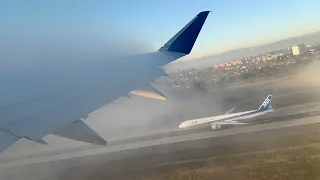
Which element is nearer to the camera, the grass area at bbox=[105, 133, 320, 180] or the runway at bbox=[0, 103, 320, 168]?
the grass area at bbox=[105, 133, 320, 180]

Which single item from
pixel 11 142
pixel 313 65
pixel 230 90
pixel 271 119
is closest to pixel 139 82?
pixel 11 142

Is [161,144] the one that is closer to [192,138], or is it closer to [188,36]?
[192,138]

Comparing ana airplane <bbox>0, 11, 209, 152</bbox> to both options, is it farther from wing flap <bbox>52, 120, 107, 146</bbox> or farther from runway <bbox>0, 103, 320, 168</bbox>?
runway <bbox>0, 103, 320, 168</bbox>

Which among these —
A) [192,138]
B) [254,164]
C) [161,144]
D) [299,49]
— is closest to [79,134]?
[254,164]

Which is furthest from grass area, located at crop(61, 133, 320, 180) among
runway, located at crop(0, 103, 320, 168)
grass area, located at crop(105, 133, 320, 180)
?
runway, located at crop(0, 103, 320, 168)

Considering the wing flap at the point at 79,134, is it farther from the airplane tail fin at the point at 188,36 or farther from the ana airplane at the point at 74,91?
the airplane tail fin at the point at 188,36

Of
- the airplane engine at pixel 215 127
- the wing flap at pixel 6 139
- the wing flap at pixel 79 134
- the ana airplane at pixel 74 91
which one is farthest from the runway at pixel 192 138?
the wing flap at pixel 6 139
